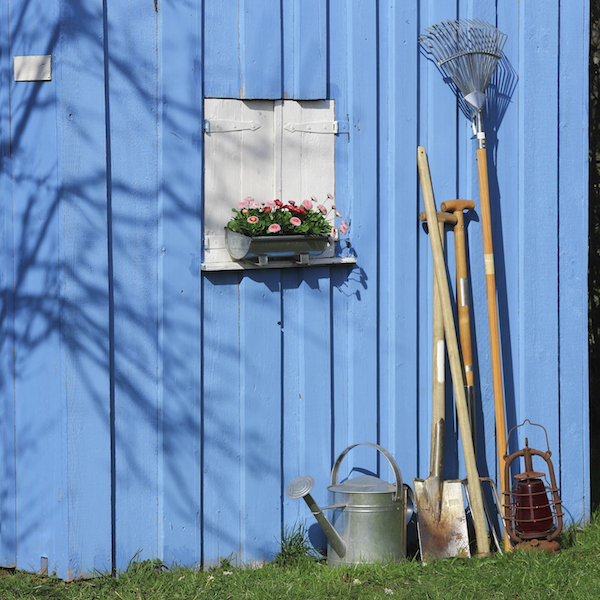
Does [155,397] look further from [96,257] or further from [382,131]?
[382,131]

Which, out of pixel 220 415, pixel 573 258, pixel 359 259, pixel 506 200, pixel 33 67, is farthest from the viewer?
pixel 573 258

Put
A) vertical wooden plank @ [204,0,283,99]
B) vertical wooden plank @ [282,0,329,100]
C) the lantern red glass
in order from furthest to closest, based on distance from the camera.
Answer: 1. the lantern red glass
2. vertical wooden plank @ [282,0,329,100]
3. vertical wooden plank @ [204,0,283,99]

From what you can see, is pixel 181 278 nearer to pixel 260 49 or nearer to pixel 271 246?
pixel 271 246

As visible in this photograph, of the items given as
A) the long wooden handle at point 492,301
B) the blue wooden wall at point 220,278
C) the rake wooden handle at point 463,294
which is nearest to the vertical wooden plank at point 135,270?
the blue wooden wall at point 220,278

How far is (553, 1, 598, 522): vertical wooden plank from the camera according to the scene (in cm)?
434

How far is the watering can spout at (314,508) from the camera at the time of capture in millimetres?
3557

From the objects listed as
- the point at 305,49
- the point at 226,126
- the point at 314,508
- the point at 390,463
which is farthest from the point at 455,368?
the point at 305,49

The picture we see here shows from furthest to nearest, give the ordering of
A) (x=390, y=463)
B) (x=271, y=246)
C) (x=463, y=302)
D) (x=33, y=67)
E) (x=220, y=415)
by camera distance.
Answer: (x=463, y=302) < (x=390, y=463) < (x=220, y=415) < (x=271, y=246) < (x=33, y=67)

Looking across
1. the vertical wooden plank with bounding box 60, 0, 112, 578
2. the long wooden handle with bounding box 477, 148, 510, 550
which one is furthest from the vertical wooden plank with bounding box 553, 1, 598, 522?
the vertical wooden plank with bounding box 60, 0, 112, 578

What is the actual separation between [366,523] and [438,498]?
42 cm

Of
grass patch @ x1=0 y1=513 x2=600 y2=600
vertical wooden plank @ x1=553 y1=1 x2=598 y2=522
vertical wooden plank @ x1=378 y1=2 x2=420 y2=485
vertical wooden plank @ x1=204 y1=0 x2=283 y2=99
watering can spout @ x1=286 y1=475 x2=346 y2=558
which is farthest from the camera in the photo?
vertical wooden plank @ x1=553 y1=1 x2=598 y2=522

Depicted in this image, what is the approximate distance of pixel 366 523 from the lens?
373 cm

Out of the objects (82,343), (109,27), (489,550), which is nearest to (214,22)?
(109,27)

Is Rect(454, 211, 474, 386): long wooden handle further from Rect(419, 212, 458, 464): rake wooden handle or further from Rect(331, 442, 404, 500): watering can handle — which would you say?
Rect(331, 442, 404, 500): watering can handle
